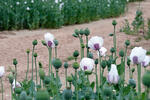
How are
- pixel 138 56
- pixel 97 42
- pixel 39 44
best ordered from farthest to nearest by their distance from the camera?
1. pixel 39 44
2. pixel 97 42
3. pixel 138 56

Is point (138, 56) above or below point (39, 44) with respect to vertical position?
above

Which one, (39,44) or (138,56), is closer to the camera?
(138,56)

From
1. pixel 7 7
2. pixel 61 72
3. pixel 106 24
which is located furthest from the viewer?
pixel 106 24

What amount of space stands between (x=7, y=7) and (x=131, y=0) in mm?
7521

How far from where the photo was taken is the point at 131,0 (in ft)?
52.2

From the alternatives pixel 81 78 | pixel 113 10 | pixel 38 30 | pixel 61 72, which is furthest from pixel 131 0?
pixel 81 78

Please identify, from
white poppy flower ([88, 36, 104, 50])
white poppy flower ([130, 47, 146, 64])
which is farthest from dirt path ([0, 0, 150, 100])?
white poppy flower ([130, 47, 146, 64])

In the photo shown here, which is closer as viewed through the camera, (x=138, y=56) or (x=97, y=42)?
(x=138, y=56)

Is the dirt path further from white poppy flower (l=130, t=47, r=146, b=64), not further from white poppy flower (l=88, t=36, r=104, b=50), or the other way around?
white poppy flower (l=130, t=47, r=146, b=64)

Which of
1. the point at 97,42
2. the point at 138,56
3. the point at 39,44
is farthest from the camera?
the point at 39,44

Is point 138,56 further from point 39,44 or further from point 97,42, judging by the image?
point 39,44

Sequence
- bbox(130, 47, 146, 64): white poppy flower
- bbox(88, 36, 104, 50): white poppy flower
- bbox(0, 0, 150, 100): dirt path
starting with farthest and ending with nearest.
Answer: bbox(0, 0, 150, 100): dirt path < bbox(88, 36, 104, 50): white poppy flower < bbox(130, 47, 146, 64): white poppy flower

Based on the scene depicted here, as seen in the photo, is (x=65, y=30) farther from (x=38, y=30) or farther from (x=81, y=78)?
(x=81, y=78)

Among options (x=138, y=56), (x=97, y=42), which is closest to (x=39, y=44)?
(x=97, y=42)
